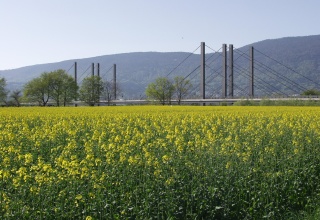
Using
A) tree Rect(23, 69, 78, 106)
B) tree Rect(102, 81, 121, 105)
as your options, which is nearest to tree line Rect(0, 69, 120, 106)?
tree Rect(23, 69, 78, 106)

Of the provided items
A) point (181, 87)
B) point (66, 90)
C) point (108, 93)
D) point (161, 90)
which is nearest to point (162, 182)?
point (66, 90)

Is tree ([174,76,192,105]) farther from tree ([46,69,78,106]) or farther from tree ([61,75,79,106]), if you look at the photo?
tree ([61,75,79,106])

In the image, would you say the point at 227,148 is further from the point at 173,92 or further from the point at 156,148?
the point at 173,92

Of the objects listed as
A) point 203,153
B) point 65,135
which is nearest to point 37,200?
point 203,153

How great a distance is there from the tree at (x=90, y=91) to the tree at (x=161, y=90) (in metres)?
10.9

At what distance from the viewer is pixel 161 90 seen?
10438 centimetres

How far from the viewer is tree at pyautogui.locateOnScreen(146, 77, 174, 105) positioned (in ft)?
337

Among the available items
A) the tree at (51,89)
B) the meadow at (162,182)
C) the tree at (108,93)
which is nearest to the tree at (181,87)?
the tree at (108,93)

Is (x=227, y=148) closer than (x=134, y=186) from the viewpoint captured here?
No

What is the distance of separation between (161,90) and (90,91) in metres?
15.4

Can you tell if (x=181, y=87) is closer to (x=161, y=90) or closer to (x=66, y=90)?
(x=161, y=90)

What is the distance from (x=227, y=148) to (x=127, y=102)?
346 feet

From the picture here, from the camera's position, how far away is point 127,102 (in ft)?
378

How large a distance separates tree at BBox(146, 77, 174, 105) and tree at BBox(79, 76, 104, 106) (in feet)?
35.8
